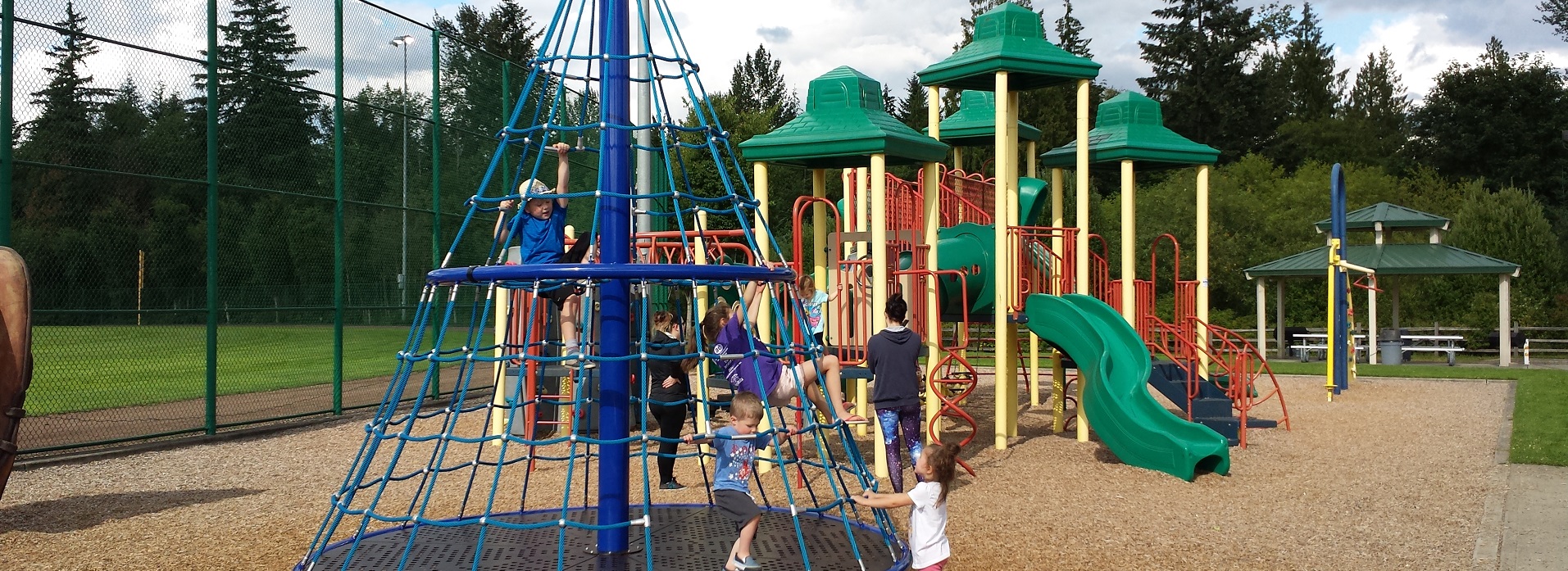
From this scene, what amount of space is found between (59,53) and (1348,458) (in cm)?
1205

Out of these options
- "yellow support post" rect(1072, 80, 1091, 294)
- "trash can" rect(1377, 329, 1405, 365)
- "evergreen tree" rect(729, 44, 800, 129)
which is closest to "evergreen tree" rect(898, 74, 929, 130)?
"evergreen tree" rect(729, 44, 800, 129)

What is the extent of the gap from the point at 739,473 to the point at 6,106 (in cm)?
784

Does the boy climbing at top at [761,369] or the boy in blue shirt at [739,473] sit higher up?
the boy climbing at top at [761,369]

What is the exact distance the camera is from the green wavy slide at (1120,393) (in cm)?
940

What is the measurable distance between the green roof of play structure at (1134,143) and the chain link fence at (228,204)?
21.1 feet

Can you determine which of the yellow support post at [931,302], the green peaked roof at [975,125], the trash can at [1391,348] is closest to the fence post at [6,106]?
the yellow support post at [931,302]

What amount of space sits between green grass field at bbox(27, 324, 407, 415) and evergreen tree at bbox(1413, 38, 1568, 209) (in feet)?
137

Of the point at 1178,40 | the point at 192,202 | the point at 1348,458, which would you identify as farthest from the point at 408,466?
the point at 1178,40

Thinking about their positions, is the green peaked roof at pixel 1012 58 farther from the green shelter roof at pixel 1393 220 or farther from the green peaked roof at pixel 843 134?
the green shelter roof at pixel 1393 220

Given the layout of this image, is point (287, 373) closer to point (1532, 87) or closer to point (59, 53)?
point (59, 53)

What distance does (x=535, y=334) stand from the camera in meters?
12.8

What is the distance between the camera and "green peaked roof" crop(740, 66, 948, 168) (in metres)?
9.74

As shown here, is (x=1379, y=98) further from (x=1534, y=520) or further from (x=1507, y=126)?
(x=1534, y=520)

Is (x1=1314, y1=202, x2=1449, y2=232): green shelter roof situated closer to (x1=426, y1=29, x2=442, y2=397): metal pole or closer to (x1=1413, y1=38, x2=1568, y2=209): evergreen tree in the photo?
(x1=426, y1=29, x2=442, y2=397): metal pole
